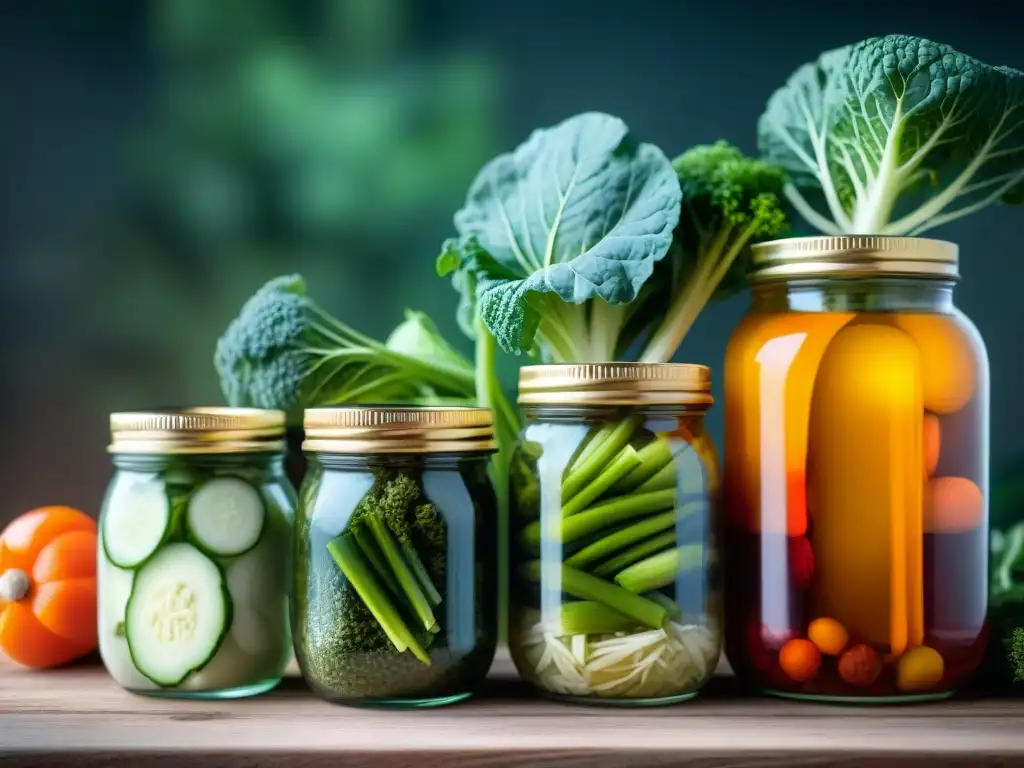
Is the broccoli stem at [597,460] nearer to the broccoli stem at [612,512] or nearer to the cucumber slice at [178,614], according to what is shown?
the broccoli stem at [612,512]

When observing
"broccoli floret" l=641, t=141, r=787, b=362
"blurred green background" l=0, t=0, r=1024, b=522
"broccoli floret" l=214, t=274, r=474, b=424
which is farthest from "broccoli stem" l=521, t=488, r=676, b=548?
"blurred green background" l=0, t=0, r=1024, b=522

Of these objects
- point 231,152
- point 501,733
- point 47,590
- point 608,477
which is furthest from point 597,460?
point 231,152

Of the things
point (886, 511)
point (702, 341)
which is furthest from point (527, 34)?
point (886, 511)

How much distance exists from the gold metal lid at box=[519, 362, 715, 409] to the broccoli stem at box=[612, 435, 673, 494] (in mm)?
37

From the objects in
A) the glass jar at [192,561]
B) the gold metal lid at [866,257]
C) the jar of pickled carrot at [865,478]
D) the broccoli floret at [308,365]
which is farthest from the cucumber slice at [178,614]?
the gold metal lid at [866,257]

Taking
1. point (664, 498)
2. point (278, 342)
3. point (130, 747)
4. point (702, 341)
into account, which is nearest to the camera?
point (130, 747)

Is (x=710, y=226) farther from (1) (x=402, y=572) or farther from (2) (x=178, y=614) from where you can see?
(2) (x=178, y=614)

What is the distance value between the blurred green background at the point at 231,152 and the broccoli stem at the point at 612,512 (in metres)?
0.46

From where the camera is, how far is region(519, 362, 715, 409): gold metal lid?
0.91 metres

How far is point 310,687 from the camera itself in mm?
978

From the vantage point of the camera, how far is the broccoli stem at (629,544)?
0.90 meters

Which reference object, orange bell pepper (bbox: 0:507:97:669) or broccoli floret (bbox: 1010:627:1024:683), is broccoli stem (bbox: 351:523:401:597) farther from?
broccoli floret (bbox: 1010:627:1024:683)

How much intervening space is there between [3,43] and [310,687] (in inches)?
35.2

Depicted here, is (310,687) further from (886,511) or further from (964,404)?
(964,404)
